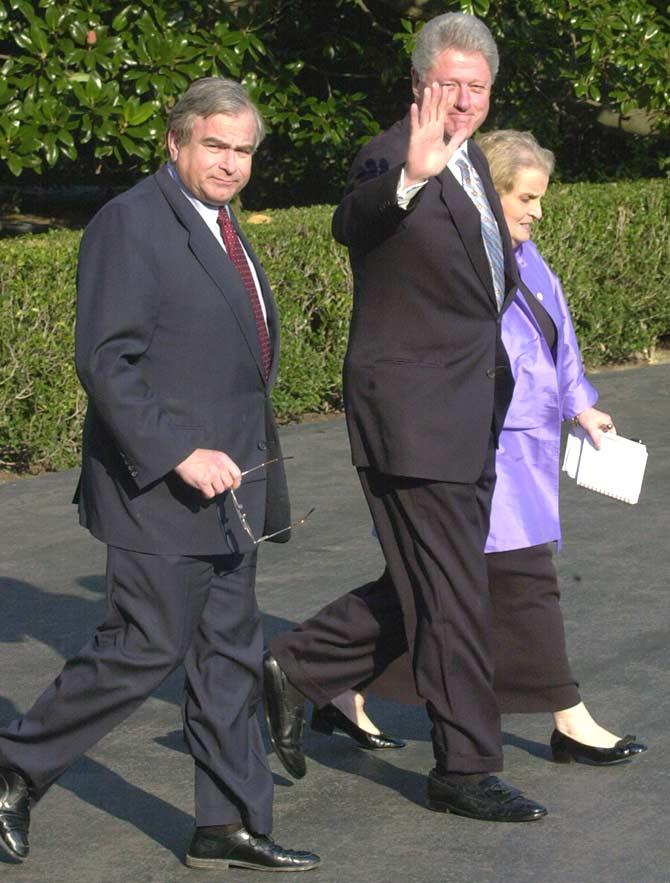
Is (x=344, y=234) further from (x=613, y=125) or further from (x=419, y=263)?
(x=613, y=125)

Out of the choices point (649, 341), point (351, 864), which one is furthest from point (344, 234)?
point (649, 341)

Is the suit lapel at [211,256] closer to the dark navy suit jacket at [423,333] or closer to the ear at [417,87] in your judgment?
the dark navy suit jacket at [423,333]

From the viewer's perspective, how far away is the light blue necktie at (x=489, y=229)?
14.1 ft

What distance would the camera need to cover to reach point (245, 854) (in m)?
4.06

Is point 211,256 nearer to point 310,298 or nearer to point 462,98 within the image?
point 462,98

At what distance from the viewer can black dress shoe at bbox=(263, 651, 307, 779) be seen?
180 inches

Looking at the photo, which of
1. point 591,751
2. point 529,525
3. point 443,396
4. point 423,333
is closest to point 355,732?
point 591,751

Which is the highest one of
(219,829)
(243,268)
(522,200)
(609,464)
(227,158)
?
(227,158)

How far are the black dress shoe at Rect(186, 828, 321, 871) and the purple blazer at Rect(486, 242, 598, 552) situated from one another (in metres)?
1.05

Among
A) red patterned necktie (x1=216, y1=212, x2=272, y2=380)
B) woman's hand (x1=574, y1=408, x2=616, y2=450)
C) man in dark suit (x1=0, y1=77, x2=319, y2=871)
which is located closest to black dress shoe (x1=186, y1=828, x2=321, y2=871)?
man in dark suit (x1=0, y1=77, x2=319, y2=871)

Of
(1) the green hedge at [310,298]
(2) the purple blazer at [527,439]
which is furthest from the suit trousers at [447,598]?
(1) the green hedge at [310,298]

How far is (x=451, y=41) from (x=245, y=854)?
6.68 feet

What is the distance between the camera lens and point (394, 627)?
471 cm

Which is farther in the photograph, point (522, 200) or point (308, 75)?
point (308, 75)
